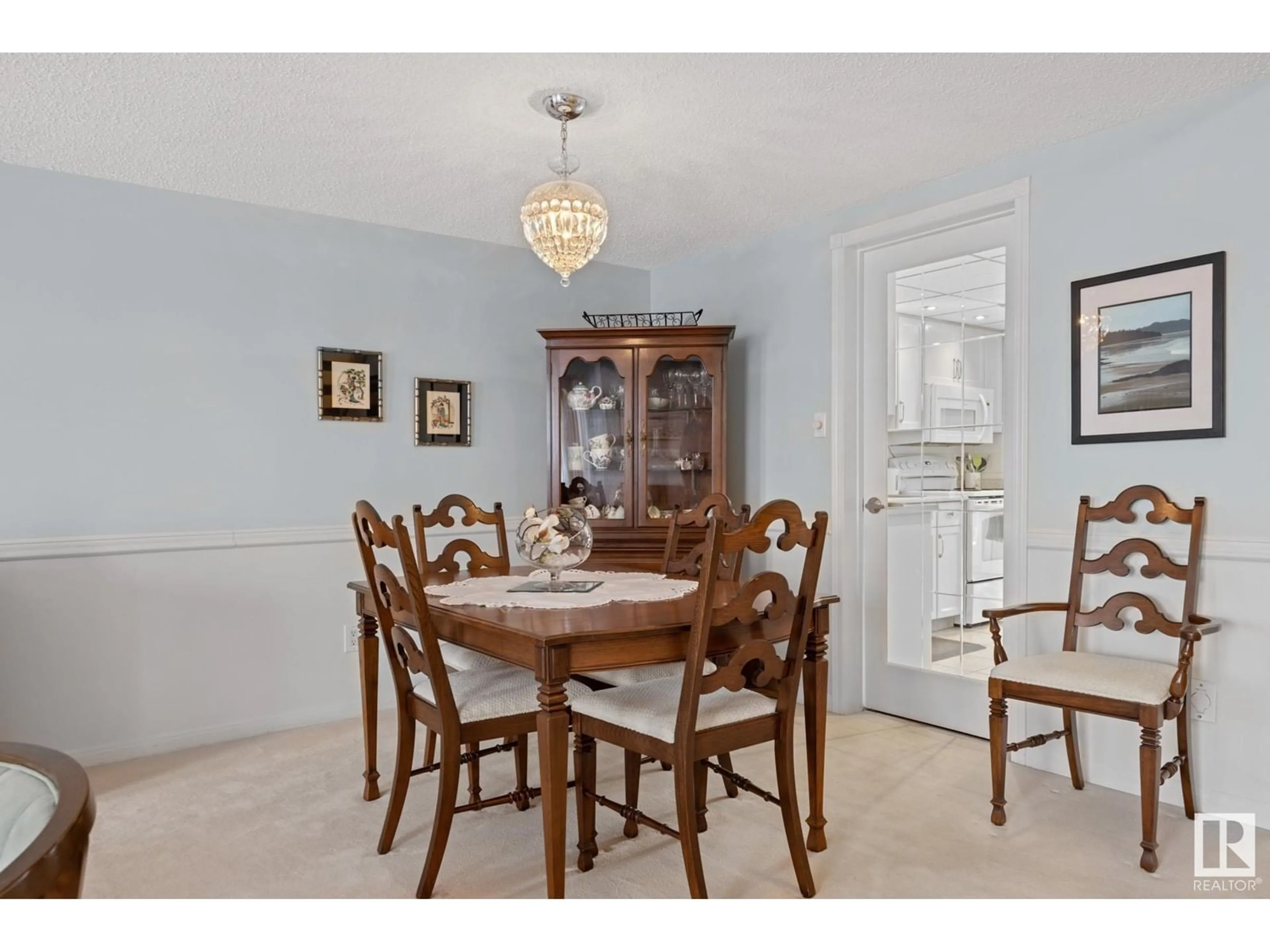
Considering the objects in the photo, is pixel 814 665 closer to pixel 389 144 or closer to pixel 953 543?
pixel 953 543

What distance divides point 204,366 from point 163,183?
2.38 feet

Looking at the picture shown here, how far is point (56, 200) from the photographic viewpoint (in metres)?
3.23

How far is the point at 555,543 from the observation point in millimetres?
2559

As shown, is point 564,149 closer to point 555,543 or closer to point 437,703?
point 555,543

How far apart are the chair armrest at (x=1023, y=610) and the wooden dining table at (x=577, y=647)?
2.52 feet

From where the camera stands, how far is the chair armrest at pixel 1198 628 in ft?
7.85

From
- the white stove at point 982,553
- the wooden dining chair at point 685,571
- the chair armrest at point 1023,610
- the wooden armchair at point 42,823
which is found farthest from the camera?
the white stove at point 982,553

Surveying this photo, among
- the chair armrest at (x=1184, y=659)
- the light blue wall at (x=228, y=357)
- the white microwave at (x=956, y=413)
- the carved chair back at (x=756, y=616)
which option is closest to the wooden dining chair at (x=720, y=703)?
the carved chair back at (x=756, y=616)

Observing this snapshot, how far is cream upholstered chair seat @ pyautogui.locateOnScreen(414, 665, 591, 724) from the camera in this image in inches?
87.4

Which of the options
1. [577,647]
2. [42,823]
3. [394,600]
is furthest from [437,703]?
[42,823]

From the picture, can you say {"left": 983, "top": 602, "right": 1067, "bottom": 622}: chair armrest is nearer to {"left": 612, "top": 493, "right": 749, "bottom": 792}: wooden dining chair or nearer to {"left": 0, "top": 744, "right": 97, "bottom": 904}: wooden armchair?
{"left": 612, "top": 493, "right": 749, "bottom": 792}: wooden dining chair

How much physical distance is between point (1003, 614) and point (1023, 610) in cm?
9

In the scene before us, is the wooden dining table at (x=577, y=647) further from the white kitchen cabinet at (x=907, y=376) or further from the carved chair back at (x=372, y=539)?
the white kitchen cabinet at (x=907, y=376)
